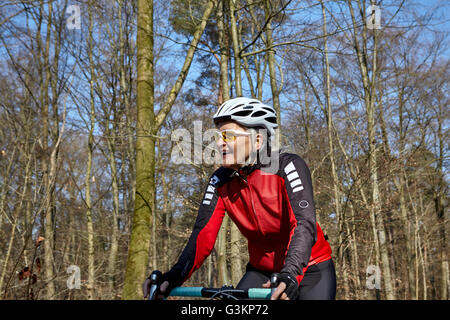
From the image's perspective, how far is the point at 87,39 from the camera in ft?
47.9

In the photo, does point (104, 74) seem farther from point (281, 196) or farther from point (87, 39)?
point (281, 196)

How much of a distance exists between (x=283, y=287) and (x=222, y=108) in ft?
4.31

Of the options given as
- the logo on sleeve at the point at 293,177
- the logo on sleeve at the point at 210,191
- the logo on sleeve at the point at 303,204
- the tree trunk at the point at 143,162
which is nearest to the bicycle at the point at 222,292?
the logo on sleeve at the point at 303,204

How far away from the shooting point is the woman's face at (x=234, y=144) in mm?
2627

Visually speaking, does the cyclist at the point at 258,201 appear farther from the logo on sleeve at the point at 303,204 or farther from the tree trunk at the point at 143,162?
the tree trunk at the point at 143,162

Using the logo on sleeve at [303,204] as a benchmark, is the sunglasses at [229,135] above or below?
above

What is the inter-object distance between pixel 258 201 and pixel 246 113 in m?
0.62

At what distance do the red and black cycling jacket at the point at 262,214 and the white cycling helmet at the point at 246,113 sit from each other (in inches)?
11.2

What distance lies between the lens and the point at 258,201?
2695mm

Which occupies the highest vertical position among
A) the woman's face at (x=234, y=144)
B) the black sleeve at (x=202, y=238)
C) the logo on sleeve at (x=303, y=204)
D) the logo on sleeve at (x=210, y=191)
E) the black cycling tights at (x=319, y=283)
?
the woman's face at (x=234, y=144)

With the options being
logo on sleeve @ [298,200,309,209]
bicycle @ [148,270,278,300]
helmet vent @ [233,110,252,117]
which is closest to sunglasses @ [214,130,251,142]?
helmet vent @ [233,110,252,117]

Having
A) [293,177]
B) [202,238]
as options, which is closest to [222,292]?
[202,238]

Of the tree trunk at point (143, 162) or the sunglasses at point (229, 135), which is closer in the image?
the sunglasses at point (229, 135)
